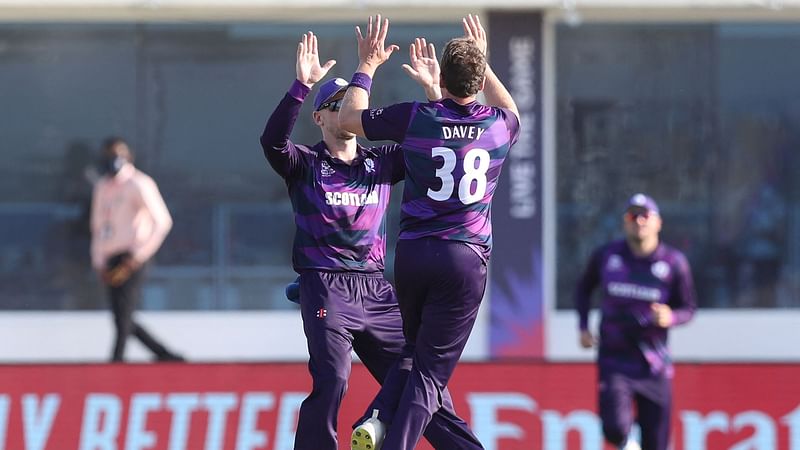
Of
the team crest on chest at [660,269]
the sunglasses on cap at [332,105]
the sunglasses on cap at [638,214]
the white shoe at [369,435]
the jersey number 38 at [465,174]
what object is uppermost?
the sunglasses on cap at [332,105]

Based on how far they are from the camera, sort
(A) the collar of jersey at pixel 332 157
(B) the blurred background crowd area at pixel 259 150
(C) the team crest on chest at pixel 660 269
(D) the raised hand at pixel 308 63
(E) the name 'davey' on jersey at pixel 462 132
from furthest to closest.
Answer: (B) the blurred background crowd area at pixel 259 150 → (C) the team crest on chest at pixel 660 269 → (A) the collar of jersey at pixel 332 157 → (D) the raised hand at pixel 308 63 → (E) the name 'davey' on jersey at pixel 462 132

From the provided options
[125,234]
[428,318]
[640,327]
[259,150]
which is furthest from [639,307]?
[259,150]

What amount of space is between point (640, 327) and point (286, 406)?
2148mm

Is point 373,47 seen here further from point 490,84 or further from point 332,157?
point 332,157

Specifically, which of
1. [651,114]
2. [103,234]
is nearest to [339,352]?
[103,234]

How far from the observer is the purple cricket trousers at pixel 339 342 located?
6.95 meters

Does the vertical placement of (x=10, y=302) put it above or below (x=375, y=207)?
below

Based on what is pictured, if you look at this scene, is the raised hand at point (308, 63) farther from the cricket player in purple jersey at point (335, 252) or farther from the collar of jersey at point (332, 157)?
the collar of jersey at point (332, 157)

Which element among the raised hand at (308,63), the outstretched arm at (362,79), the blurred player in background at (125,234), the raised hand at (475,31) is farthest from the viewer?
the blurred player in background at (125,234)

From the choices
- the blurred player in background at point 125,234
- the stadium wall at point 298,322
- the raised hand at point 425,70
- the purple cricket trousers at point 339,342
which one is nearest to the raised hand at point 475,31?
the raised hand at point 425,70

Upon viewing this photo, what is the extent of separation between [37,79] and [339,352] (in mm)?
7445

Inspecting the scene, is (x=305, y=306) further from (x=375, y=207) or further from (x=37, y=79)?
(x=37, y=79)

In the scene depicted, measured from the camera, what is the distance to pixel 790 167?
44.7 ft

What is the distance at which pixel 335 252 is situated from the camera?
23.4 ft
